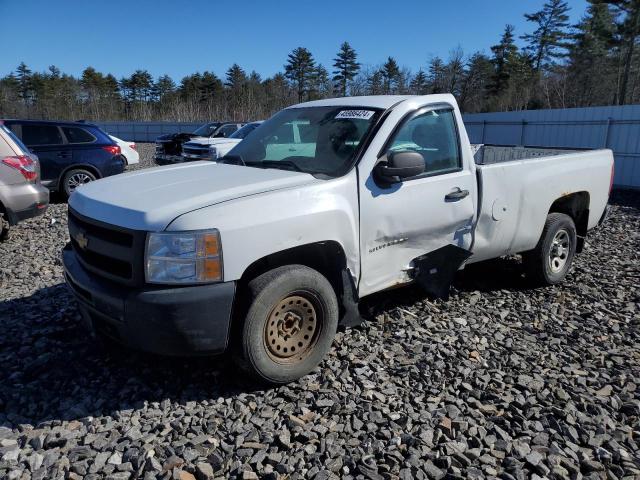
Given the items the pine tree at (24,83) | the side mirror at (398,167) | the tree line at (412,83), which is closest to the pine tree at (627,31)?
the tree line at (412,83)

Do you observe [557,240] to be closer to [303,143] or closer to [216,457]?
[303,143]

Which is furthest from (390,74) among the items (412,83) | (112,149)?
(112,149)

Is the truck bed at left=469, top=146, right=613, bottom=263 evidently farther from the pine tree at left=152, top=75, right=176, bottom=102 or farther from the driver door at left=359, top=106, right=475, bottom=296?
the pine tree at left=152, top=75, right=176, bottom=102

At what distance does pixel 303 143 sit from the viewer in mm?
4035

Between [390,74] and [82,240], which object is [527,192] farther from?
[390,74]

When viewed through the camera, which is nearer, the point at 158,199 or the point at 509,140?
the point at 158,199

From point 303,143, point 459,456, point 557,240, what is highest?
point 303,143

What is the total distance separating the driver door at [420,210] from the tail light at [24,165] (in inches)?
223

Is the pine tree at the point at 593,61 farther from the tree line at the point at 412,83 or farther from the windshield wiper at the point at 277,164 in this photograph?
the windshield wiper at the point at 277,164

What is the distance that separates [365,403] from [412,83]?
57.7 m

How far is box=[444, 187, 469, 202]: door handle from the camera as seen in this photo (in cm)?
399

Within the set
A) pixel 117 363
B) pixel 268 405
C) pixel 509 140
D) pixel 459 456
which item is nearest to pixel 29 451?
pixel 117 363

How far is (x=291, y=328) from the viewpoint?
10.9 ft

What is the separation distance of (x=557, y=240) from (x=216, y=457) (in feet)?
14.1
